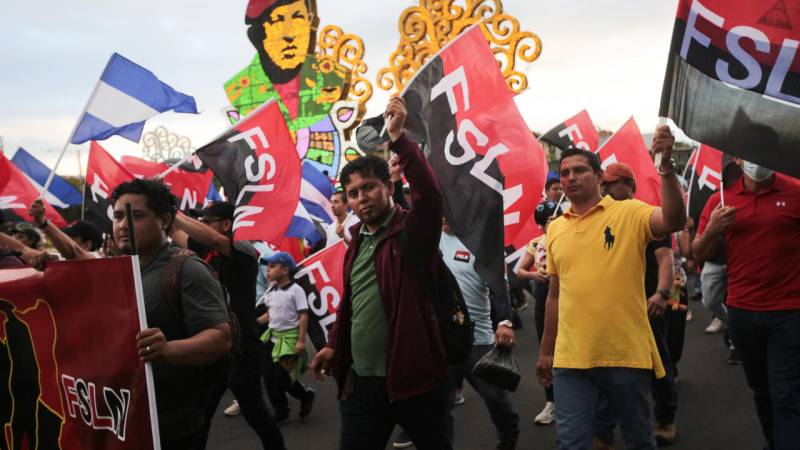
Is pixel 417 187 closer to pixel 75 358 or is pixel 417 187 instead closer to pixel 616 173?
pixel 75 358

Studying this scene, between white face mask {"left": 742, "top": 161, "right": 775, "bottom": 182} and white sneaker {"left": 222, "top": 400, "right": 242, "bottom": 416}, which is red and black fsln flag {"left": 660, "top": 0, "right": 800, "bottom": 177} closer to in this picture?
white face mask {"left": 742, "top": 161, "right": 775, "bottom": 182}

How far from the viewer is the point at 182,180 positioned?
10.1m

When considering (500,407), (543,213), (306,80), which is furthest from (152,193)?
(306,80)

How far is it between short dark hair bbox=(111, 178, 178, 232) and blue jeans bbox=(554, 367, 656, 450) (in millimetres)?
1974

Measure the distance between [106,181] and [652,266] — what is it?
5.84 meters

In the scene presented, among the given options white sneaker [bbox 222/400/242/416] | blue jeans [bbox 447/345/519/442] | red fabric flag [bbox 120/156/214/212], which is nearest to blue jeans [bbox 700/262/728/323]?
blue jeans [bbox 447/345/519/442]

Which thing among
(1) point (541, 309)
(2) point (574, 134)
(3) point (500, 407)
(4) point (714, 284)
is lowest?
(3) point (500, 407)

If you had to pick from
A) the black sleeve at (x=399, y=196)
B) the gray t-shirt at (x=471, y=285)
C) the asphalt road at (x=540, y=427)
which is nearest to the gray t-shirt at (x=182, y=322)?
the black sleeve at (x=399, y=196)

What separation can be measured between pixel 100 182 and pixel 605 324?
247 inches

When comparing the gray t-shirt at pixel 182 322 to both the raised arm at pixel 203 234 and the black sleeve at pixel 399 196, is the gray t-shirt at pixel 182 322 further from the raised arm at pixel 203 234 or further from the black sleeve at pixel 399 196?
the black sleeve at pixel 399 196

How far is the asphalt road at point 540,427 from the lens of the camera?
17.3 feet

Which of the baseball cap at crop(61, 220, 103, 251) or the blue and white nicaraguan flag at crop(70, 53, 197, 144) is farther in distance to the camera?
the blue and white nicaraguan flag at crop(70, 53, 197, 144)

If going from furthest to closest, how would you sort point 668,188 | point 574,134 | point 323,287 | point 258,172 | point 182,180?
point 574,134 → point 182,180 → point 323,287 → point 258,172 → point 668,188

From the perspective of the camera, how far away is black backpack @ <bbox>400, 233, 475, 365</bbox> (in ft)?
10.5
